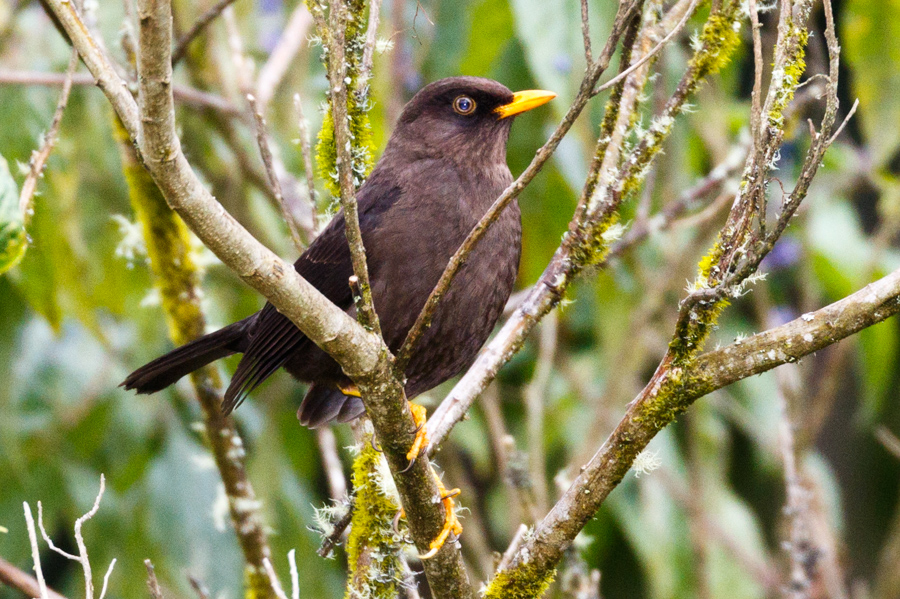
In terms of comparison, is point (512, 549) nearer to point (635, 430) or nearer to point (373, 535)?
point (373, 535)

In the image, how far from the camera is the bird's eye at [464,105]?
382cm

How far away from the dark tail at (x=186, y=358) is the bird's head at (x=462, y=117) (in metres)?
0.93

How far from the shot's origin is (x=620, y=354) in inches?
186

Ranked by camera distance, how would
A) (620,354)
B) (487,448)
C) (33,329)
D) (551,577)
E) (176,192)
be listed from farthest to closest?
(487,448) → (33,329) → (620,354) → (551,577) → (176,192)

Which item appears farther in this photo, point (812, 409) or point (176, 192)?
point (812, 409)

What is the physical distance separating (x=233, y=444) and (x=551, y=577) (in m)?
1.55

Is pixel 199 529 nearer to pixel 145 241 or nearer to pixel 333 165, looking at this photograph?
pixel 145 241

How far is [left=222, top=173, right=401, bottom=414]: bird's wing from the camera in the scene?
338 cm

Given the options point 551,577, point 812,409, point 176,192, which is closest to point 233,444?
point 551,577

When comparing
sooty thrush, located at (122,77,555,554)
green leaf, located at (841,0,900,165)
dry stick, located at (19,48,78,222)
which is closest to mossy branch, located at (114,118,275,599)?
sooty thrush, located at (122,77,555,554)

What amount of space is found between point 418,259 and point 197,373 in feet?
3.48

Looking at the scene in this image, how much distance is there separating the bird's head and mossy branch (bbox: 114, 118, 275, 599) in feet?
2.88

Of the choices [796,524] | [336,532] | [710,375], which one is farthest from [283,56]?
[710,375]

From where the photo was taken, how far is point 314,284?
3418mm
